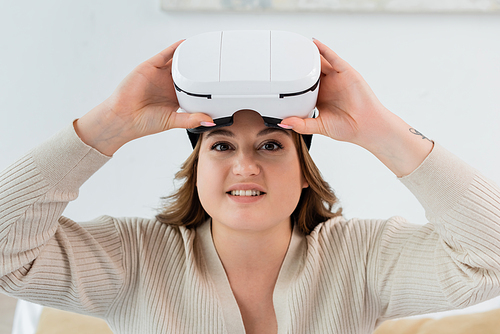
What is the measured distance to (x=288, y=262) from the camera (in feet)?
4.43

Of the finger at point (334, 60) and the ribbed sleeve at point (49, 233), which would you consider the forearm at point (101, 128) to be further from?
the finger at point (334, 60)

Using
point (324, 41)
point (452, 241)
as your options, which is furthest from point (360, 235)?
point (324, 41)

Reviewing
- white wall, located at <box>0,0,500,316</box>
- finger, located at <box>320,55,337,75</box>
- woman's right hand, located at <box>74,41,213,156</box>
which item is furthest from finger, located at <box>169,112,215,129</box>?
white wall, located at <box>0,0,500,316</box>

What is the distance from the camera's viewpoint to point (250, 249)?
Result: 1.31 m

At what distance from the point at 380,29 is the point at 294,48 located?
1156mm

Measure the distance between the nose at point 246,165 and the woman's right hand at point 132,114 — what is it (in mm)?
168

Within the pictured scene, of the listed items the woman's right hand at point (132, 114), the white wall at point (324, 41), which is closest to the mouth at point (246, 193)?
the woman's right hand at point (132, 114)

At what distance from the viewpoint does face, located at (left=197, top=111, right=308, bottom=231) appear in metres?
1.17

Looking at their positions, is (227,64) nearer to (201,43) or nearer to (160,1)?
(201,43)

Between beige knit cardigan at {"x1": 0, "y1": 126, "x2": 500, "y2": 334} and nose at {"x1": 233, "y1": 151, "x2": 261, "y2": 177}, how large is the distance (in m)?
0.30

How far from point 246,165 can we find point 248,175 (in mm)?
24

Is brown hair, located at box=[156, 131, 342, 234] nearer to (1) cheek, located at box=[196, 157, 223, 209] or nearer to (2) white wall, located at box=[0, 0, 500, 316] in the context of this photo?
(1) cheek, located at box=[196, 157, 223, 209]

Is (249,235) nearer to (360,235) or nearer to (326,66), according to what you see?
(360,235)

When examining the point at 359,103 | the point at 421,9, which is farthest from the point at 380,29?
the point at 359,103
